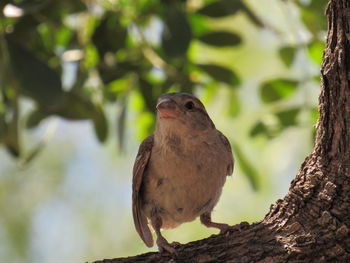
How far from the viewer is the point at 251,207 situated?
7.70m

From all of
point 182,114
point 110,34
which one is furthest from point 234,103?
point 110,34

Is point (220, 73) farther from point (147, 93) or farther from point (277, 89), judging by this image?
point (147, 93)

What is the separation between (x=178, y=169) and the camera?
4715 millimetres

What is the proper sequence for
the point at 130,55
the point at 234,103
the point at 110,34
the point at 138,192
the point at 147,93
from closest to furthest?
the point at 138,192 → the point at 110,34 → the point at 147,93 → the point at 130,55 → the point at 234,103

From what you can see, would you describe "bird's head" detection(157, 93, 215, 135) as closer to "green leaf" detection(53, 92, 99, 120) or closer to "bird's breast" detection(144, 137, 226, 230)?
"bird's breast" detection(144, 137, 226, 230)

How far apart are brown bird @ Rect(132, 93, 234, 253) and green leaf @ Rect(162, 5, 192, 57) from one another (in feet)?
1.09

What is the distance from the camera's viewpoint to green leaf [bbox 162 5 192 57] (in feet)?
15.4

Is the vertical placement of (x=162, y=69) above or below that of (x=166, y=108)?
above

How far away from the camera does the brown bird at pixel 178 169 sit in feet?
15.5

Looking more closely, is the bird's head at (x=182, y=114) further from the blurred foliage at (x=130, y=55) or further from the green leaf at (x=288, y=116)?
the green leaf at (x=288, y=116)

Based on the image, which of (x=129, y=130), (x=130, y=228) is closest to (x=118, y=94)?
(x=129, y=130)

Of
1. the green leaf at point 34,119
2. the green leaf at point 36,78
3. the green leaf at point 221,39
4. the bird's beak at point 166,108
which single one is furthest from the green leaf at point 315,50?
the green leaf at point 34,119

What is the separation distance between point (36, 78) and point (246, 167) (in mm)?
1935

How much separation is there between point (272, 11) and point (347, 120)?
218cm
